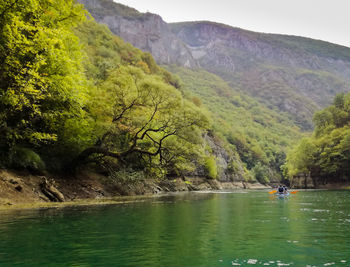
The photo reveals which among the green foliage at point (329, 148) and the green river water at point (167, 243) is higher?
the green foliage at point (329, 148)

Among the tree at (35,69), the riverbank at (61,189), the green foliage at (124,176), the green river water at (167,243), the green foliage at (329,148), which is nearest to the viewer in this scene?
the green river water at (167,243)

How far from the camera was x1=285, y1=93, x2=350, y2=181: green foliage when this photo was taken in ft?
285

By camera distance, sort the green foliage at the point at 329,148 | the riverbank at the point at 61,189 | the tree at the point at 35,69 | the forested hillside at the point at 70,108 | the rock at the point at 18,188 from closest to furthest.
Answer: the tree at the point at 35,69 < the forested hillside at the point at 70,108 < the riverbank at the point at 61,189 < the rock at the point at 18,188 < the green foliage at the point at 329,148

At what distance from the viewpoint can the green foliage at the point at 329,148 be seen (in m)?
86.8

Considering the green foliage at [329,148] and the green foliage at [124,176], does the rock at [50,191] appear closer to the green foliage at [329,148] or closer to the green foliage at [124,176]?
the green foliage at [124,176]

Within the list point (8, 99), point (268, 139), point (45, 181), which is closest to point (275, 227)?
point (8, 99)

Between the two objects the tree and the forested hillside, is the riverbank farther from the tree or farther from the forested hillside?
the tree

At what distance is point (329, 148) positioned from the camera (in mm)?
88812

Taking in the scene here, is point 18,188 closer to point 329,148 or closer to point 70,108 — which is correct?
point 70,108

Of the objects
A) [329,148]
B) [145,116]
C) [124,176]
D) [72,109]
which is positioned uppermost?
[329,148]

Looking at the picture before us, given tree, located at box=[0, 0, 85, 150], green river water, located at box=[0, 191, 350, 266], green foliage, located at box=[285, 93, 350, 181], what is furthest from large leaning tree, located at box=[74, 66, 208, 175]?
green foliage, located at box=[285, 93, 350, 181]

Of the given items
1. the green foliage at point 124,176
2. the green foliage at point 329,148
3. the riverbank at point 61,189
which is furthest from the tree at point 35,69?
the green foliage at point 329,148

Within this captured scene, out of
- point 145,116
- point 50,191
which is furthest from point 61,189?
point 145,116

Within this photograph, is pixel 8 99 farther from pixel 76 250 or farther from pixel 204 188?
pixel 204 188
